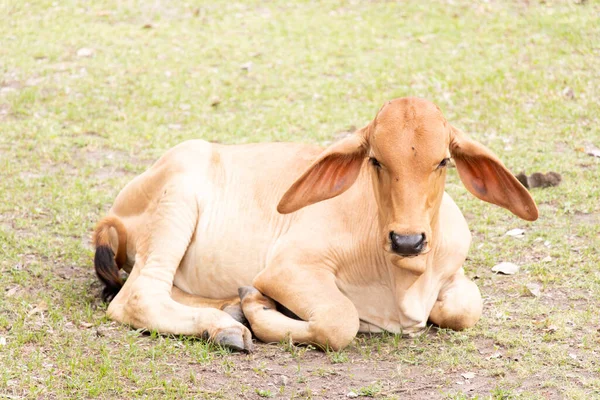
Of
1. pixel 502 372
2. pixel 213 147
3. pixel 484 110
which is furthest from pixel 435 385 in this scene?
pixel 484 110

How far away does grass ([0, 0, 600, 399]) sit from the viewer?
Answer: 16.1 ft

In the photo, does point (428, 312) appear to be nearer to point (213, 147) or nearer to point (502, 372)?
point (502, 372)

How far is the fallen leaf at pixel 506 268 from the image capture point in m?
6.39

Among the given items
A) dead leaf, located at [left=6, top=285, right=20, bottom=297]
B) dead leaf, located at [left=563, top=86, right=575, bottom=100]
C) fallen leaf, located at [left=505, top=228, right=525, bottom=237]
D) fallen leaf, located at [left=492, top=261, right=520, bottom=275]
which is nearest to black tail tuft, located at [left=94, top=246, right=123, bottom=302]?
dead leaf, located at [left=6, top=285, right=20, bottom=297]

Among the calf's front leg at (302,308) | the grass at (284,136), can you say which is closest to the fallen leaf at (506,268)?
the grass at (284,136)

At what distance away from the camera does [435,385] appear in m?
4.80

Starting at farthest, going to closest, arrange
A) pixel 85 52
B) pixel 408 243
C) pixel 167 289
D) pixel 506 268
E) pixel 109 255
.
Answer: pixel 85 52
pixel 506 268
pixel 109 255
pixel 167 289
pixel 408 243

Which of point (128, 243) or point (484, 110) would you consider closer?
point (128, 243)

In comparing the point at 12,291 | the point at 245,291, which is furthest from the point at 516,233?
the point at 12,291

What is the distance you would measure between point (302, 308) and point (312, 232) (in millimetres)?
510

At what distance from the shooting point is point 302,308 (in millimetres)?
5320

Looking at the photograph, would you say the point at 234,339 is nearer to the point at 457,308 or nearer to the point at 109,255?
the point at 109,255

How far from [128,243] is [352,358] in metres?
1.87

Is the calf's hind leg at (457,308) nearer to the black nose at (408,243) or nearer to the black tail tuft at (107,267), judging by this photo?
the black nose at (408,243)
